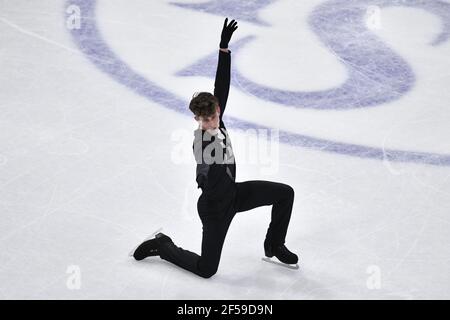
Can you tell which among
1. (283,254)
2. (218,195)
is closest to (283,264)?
(283,254)

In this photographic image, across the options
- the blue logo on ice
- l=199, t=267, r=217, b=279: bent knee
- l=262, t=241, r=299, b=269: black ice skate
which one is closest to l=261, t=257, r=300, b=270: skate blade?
l=262, t=241, r=299, b=269: black ice skate

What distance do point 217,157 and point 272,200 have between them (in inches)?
17.4

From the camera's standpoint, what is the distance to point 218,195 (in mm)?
4660

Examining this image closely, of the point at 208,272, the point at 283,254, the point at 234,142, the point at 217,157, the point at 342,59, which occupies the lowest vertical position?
the point at 208,272

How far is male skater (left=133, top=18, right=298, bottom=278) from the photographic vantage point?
456 centimetres

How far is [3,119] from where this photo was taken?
21.4 ft

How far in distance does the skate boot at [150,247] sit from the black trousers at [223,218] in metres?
0.04

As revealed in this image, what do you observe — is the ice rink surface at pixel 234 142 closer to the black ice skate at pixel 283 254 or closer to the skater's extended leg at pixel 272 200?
the black ice skate at pixel 283 254

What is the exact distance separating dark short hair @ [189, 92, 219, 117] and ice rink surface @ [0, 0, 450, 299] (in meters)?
0.97

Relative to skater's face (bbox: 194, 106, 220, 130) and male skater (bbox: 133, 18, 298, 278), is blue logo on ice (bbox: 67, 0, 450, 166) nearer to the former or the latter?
male skater (bbox: 133, 18, 298, 278)

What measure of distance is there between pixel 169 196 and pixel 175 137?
→ 801 millimetres

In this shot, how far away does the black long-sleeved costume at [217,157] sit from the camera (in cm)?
457

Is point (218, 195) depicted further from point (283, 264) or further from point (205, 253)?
point (283, 264)
